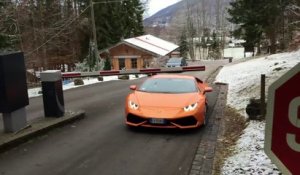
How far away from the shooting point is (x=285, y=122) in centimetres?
211

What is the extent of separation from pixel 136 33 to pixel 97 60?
34.2 meters

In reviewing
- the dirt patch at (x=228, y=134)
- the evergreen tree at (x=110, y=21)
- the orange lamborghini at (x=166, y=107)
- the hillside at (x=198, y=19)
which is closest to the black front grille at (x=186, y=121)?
the orange lamborghini at (x=166, y=107)

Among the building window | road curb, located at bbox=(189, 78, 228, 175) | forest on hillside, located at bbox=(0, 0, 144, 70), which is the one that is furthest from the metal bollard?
the building window

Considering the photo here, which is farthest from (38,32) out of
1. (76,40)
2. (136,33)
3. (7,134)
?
(136,33)

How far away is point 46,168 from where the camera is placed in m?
6.98

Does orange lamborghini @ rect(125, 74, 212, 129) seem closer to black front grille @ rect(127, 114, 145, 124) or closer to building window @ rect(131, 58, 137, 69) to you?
black front grille @ rect(127, 114, 145, 124)

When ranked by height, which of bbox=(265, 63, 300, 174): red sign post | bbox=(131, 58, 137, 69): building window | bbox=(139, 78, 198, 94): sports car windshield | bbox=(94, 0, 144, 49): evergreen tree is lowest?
bbox=(131, 58, 137, 69): building window

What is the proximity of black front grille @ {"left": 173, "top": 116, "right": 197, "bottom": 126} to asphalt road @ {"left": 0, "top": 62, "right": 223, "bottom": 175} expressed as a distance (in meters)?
0.24

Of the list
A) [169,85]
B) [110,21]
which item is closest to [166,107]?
[169,85]

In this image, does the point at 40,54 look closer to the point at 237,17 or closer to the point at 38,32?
the point at 38,32

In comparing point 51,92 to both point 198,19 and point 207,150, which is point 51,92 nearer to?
point 207,150

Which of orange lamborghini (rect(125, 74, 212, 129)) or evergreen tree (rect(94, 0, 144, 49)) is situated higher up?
evergreen tree (rect(94, 0, 144, 49))

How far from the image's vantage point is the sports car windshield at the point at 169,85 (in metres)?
10.8

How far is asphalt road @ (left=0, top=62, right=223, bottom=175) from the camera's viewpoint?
697 centimetres
